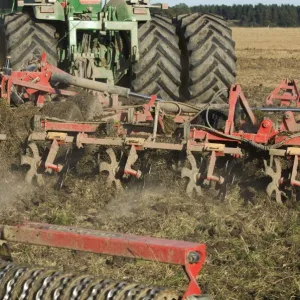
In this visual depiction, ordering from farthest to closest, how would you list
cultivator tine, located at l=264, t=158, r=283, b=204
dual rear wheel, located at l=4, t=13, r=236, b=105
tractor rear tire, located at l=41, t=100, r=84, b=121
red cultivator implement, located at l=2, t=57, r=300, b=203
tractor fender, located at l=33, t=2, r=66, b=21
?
dual rear wheel, located at l=4, t=13, r=236, b=105 → tractor fender, located at l=33, t=2, r=66, b=21 → tractor rear tire, located at l=41, t=100, r=84, b=121 → red cultivator implement, located at l=2, t=57, r=300, b=203 → cultivator tine, located at l=264, t=158, r=283, b=204

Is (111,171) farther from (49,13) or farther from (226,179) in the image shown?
(49,13)

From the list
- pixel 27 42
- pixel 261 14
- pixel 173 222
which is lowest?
pixel 261 14

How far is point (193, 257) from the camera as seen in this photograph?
3043 mm

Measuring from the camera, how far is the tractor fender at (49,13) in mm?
8820

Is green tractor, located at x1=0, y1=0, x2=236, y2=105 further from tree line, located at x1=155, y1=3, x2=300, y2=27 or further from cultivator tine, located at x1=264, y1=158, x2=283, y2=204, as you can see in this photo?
tree line, located at x1=155, y1=3, x2=300, y2=27

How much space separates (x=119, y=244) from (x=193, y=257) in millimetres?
306

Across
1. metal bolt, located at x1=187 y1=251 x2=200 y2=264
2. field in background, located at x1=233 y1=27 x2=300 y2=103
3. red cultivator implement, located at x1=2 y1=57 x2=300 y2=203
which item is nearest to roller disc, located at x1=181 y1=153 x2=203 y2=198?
red cultivator implement, located at x1=2 y1=57 x2=300 y2=203

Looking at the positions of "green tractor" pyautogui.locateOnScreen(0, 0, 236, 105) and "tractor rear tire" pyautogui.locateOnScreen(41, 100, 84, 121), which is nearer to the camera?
"tractor rear tire" pyautogui.locateOnScreen(41, 100, 84, 121)

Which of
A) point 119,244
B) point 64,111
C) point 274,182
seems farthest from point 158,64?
point 119,244

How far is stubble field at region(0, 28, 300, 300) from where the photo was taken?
4273 mm

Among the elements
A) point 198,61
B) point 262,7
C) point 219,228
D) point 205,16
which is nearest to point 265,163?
point 219,228

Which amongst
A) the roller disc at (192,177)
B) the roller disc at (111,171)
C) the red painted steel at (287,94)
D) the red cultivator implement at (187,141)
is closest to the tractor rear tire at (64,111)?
the red cultivator implement at (187,141)

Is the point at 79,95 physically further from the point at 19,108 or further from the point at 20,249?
the point at 20,249

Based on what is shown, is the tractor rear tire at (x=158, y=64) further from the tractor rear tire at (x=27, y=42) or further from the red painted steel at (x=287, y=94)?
the red painted steel at (x=287, y=94)
